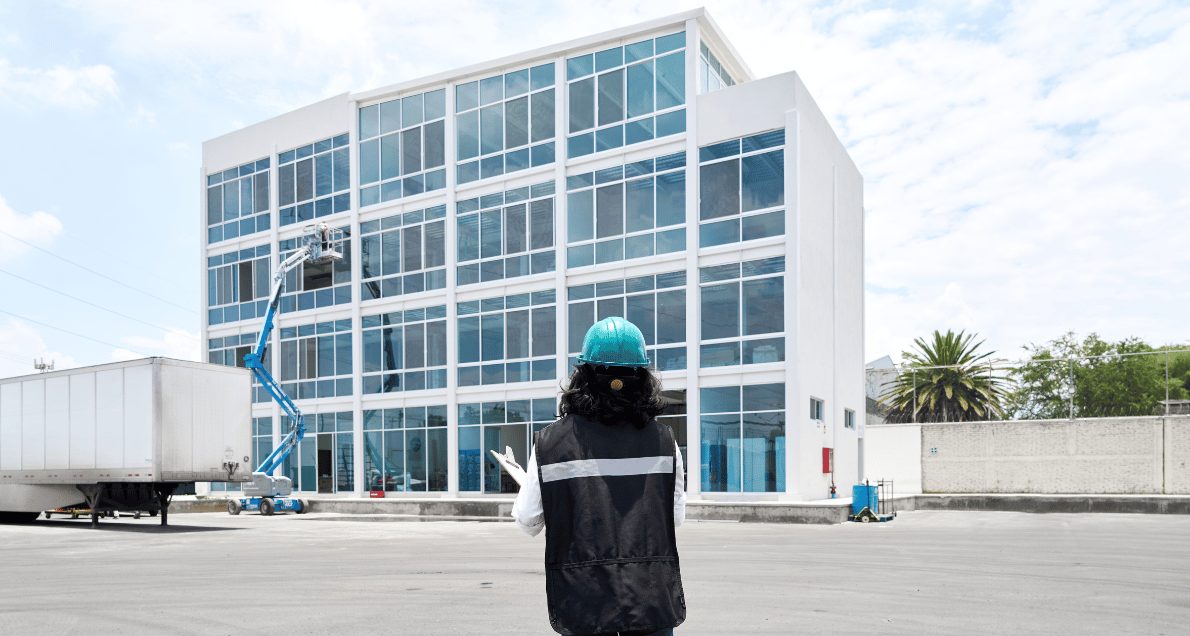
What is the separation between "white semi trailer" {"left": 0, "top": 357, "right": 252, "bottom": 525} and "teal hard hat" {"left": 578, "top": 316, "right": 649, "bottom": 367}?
66.8 feet

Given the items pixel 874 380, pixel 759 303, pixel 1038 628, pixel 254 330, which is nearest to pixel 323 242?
pixel 254 330

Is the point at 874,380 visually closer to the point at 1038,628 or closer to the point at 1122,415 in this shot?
the point at 1122,415

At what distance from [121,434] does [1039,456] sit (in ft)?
90.8

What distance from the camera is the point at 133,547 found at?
59.1ft

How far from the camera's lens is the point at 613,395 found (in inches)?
124

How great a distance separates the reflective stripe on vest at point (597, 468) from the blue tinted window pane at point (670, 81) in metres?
27.6

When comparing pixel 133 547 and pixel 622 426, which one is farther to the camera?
pixel 133 547

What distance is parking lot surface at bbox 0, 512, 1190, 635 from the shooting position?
8633 millimetres

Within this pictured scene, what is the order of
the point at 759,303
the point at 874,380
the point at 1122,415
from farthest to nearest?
the point at 874,380 → the point at 1122,415 → the point at 759,303

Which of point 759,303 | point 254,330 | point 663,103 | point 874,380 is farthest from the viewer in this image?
point 874,380

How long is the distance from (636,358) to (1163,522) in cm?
2455

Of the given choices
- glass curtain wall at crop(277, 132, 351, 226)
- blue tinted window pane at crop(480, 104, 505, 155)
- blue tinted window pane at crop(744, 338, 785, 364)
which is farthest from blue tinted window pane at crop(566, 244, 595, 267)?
glass curtain wall at crop(277, 132, 351, 226)

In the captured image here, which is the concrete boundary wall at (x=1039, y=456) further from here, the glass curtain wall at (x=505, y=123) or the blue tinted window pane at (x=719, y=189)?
the glass curtain wall at (x=505, y=123)

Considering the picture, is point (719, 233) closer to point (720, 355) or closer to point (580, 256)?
point (720, 355)
